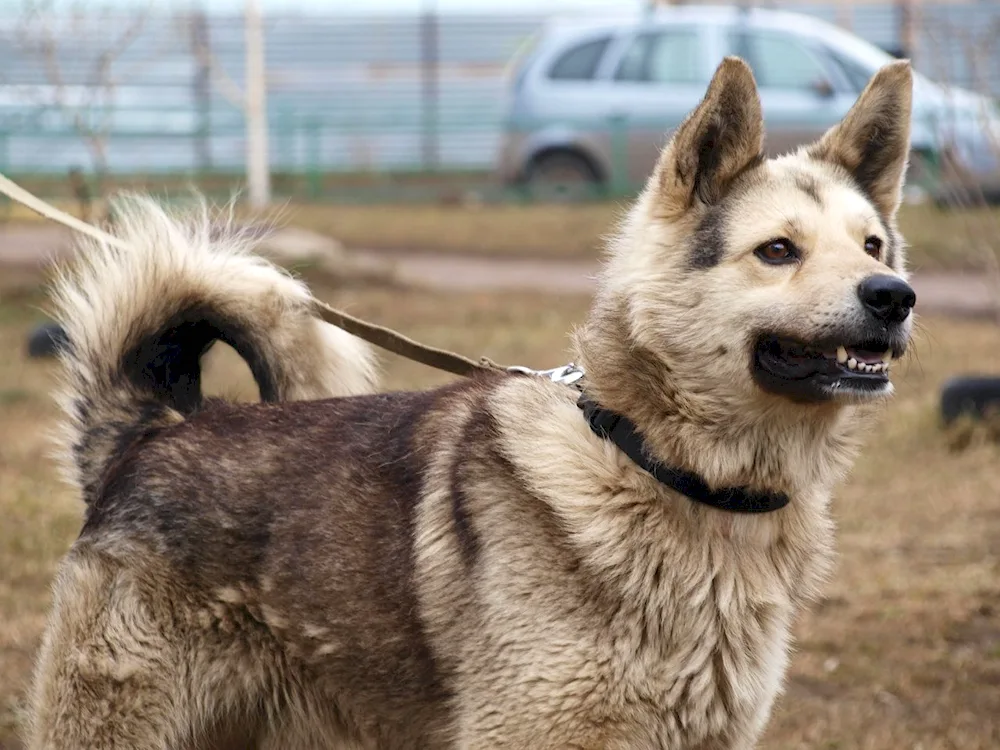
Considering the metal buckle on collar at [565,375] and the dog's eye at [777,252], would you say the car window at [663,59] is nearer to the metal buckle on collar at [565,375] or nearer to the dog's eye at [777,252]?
the metal buckle on collar at [565,375]

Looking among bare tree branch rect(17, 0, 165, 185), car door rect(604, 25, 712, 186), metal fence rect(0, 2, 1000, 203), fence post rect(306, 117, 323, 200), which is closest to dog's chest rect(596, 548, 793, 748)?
bare tree branch rect(17, 0, 165, 185)

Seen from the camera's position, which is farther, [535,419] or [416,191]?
[416,191]

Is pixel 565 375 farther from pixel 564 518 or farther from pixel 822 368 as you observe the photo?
pixel 822 368

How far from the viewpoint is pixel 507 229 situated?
53.1 feet

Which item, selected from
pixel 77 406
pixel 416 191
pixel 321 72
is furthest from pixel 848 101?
pixel 77 406

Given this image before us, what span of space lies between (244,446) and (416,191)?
15.9 m

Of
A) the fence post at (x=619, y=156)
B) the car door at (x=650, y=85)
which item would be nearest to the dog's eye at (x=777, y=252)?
the car door at (x=650, y=85)

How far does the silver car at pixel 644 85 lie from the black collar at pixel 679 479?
506 inches

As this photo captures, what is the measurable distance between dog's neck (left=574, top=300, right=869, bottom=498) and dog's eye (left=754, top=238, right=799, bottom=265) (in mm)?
296

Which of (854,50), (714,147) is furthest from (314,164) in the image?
(714,147)

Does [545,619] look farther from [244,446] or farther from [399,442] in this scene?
[244,446]

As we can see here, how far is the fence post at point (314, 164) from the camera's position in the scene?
18.8 meters

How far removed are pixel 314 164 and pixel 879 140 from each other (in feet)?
52.4

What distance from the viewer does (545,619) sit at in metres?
2.93
